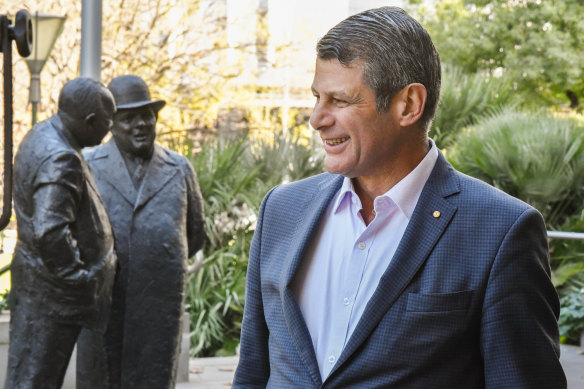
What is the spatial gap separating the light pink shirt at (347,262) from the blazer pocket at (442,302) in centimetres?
13

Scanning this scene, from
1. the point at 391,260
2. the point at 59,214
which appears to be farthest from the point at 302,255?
the point at 59,214

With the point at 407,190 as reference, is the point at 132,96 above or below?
below

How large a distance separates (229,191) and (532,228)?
33.2ft

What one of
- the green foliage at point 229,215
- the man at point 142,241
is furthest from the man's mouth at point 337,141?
the green foliage at point 229,215

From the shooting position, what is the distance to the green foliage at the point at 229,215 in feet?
35.7

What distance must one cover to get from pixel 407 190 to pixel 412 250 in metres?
0.16

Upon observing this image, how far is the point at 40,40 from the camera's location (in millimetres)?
10891

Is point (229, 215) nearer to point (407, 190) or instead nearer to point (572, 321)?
point (572, 321)

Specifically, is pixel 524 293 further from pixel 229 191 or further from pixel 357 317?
pixel 229 191

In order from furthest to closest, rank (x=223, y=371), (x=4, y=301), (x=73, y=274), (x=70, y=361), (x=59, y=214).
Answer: (x=223, y=371) < (x=4, y=301) < (x=70, y=361) < (x=73, y=274) < (x=59, y=214)

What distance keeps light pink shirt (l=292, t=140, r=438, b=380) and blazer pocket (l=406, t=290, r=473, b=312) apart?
0.13m

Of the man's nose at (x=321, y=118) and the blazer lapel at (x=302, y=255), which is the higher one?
the man's nose at (x=321, y=118)

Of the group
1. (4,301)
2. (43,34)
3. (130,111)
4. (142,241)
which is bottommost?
(4,301)

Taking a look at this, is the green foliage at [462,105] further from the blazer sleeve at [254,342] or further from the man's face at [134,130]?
the blazer sleeve at [254,342]
